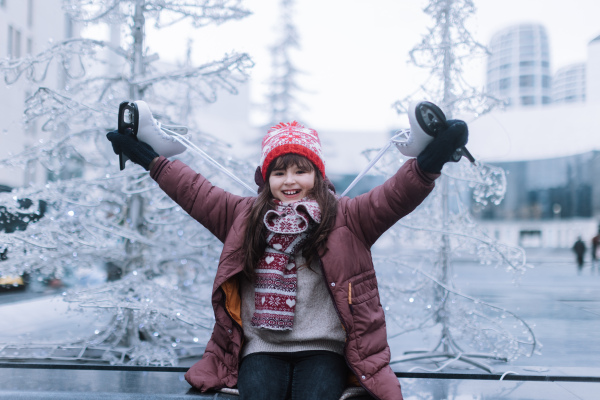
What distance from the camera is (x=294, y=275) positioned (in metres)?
2.26

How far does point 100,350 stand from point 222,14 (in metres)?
2.63

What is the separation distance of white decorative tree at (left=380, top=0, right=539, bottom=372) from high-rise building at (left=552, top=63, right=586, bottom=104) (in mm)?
3626

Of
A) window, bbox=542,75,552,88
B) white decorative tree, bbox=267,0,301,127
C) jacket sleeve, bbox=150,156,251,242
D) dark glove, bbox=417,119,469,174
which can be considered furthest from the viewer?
white decorative tree, bbox=267,0,301,127

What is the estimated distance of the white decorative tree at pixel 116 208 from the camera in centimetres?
333

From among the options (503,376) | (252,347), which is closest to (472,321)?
(503,376)

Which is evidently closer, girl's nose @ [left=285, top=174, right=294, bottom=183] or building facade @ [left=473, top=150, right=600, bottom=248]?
girl's nose @ [left=285, top=174, right=294, bottom=183]

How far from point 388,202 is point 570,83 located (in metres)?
6.61

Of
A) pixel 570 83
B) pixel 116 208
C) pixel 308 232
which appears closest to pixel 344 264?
pixel 308 232

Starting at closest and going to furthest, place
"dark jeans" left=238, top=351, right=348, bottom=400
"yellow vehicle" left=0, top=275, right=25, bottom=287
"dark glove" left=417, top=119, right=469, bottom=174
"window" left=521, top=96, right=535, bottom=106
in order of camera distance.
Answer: "dark glove" left=417, top=119, right=469, bottom=174 → "dark jeans" left=238, top=351, right=348, bottom=400 → "yellow vehicle" left=0, top=275, right=25, bottom=287 → "window" left=521, top=96, right=535, bottom=106

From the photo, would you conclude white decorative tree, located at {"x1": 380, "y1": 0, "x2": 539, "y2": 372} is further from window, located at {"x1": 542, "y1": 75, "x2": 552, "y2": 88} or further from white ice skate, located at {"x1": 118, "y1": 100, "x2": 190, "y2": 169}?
window, located at {"x1": 542, "y1": 75, "x2": 552, "y2": 88}

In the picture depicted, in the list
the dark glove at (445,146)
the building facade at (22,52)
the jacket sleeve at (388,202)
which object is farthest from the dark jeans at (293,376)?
the building facade at (22,52)

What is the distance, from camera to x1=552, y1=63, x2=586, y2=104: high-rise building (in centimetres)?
659

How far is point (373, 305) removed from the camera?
2236mm

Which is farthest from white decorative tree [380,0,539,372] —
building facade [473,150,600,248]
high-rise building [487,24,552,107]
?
building facade [473,150,600,248]
